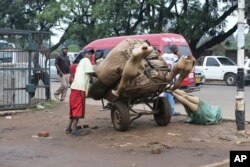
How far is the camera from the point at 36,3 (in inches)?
1837

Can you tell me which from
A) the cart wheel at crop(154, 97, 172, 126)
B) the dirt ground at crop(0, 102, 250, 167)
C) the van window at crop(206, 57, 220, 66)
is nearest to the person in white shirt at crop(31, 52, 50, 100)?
the dirt ground at crop(0, 102, 250, 167)

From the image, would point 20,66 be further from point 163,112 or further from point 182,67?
point 182,67

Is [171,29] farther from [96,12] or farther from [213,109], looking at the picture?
[213,109]

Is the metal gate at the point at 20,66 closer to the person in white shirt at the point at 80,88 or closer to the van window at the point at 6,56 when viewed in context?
the van window at the point at 6,56

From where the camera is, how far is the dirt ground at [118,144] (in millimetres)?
7570

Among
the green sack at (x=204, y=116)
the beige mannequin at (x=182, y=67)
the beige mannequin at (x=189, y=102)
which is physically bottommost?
the green sack at (x=204, y=116)

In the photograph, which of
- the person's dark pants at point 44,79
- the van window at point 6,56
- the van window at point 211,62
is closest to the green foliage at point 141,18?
the van window at point 211,62

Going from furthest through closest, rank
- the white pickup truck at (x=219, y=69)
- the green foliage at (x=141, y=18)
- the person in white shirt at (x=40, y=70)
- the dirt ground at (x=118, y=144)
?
the green foliage at (x=141, y=18), the white pickup truck at (x=219, y=69), the person in white shirt at (x=40, y=70), the dirt ground at (x=118, y=144)

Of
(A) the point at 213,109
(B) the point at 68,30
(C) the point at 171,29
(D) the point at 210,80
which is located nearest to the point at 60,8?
(B) the point at 68,30

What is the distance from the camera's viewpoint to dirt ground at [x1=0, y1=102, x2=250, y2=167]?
298 inches

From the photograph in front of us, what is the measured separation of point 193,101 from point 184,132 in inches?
41.7

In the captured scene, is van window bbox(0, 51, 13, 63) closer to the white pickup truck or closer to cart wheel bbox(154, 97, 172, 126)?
cart wheel bbox(154, 97, 172, 126)

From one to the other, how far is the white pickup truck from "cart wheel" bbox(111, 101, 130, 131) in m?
16.4

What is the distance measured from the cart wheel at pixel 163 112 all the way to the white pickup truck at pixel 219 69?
1575 centimetres
